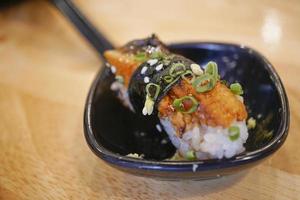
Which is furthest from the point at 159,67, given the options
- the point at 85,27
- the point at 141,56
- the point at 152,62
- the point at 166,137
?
the point at 85,27

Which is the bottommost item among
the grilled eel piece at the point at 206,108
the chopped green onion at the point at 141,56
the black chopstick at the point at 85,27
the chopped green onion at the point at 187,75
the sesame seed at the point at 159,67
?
the grilled eel piece at the point at 206,108

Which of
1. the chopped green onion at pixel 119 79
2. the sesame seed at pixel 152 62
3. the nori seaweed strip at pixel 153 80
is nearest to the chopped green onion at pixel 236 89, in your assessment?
the nori seaweed strip at pixel 153 80

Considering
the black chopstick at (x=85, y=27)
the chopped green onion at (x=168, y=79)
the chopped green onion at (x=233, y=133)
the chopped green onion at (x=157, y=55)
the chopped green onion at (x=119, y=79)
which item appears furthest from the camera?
the black chopstick at (x=85, y=27)

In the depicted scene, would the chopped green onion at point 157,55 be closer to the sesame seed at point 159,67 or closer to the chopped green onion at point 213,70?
the sesame seed at point 159,67

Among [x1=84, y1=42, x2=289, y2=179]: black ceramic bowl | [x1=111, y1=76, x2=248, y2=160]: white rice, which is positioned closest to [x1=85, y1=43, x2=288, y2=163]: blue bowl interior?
[x1=84, y1=42, x2=289, y2=179]: black ceramic bowl

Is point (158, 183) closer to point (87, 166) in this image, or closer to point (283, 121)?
point (87, 166)

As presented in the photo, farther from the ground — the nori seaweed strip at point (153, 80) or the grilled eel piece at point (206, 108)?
the nori seaweed strip at point (153, 80)

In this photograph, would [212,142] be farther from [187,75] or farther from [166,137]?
[166,137]
